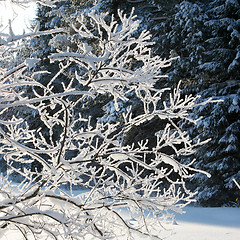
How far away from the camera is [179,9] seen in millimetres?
8922

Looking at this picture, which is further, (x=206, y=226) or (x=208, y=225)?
(x=208, y=225)

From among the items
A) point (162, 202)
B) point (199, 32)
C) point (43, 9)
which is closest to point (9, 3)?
point (162, 202)

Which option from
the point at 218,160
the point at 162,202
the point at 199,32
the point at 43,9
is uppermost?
the point at 43,9

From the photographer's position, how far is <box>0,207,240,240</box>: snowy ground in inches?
183

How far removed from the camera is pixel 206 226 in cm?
557

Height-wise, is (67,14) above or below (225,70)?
above

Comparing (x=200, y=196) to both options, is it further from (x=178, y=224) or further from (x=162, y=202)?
(x=162, y=202)

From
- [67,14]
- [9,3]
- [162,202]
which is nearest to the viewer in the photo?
[162,202]

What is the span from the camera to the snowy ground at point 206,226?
15.3 ft

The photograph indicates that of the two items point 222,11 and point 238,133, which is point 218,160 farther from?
point 222,11

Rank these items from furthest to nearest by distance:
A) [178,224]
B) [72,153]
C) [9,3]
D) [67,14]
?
[72,153]
[67,14]
[178,224]
[9,3]

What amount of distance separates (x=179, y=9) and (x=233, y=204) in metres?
5.74

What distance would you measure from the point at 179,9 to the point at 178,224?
618cm

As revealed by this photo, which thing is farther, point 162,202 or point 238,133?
point 238,133
